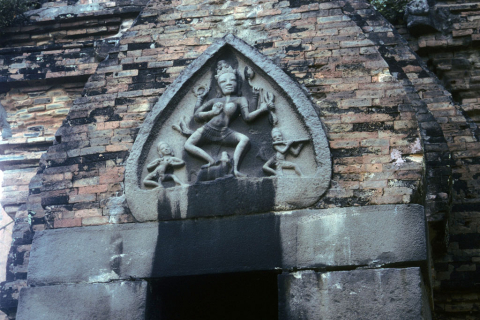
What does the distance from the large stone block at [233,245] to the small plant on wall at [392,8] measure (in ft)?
11.5

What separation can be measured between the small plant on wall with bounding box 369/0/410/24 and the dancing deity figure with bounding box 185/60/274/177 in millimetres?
2762

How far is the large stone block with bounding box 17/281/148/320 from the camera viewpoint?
499cm

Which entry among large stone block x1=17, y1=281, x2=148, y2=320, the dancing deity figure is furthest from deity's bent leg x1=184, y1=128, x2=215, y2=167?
large stone block x1=17, y1=281, x2=148, y2=320

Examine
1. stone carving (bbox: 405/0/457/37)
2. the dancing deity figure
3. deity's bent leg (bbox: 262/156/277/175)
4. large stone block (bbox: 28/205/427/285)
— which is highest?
stone carving (bbox: 405/0/457/37)

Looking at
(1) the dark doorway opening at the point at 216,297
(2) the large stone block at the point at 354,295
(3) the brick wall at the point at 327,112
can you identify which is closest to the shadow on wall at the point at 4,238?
(3) the brick wall at the point at 327,112

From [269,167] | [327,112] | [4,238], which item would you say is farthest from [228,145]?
[4,238]

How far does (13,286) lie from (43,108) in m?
2.09

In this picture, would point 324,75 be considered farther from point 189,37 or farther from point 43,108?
point 43,108

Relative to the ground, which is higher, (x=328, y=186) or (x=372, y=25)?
(x=372, y=25)

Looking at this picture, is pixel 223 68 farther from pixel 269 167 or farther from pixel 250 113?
pixel 269 167

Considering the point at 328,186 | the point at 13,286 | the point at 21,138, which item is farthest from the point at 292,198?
the point at 21,138

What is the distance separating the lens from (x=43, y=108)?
25.3ft

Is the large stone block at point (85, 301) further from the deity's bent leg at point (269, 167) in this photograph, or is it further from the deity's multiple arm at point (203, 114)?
the deity's multiple arm at point (203, 114)

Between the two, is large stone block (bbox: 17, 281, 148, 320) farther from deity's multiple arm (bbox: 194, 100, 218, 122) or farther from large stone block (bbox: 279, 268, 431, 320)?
deity's multiple arm (bbox: 194, 100, 218, 122)
